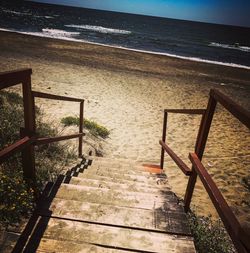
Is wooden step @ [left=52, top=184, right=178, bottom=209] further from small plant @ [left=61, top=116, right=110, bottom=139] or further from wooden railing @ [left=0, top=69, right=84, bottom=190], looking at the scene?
small plant @ [left=61, top=116, right=110, bottom=139]

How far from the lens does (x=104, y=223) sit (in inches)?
101

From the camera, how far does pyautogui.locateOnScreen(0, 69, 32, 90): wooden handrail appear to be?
2131mm

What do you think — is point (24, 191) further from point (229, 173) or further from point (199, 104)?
point (199, 104)

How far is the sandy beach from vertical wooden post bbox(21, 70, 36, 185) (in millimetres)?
3719

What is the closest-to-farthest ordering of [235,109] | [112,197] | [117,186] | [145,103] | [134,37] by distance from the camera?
1. [235,109]
2. [112,197]
3. [117,186]
4. [145,103]
5. [134,37]

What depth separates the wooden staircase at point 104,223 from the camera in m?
2.29

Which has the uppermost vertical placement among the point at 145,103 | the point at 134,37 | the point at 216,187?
the point at 216,187

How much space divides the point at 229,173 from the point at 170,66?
15.4m

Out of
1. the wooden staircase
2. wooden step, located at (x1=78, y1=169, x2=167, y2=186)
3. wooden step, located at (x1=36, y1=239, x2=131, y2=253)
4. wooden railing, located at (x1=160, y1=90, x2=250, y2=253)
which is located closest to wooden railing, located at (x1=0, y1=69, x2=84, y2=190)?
the wooden staircase

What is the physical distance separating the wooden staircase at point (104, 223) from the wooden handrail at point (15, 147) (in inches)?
23.3

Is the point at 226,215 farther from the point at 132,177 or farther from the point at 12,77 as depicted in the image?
the point at 132,177

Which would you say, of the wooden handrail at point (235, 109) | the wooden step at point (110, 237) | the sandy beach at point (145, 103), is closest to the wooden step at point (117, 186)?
the wooden step at point (110, 237)

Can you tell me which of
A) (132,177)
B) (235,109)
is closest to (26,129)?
(235,109)

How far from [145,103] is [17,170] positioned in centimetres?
848
